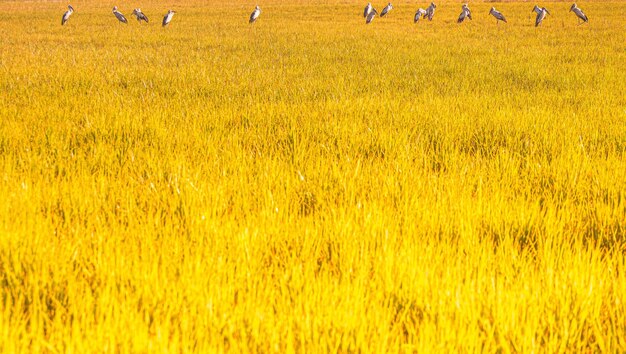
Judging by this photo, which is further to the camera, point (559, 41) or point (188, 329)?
point (559, 41)

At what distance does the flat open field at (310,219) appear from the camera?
6.66 feet

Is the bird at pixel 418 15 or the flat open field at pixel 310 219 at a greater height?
the bird at pixel 418 15

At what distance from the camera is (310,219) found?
3.08m

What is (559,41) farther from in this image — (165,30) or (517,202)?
(517,202)

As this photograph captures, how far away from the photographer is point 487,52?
1376cm

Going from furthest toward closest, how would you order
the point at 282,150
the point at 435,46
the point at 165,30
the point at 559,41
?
the point at 165,30
the point at 559,41
the point at 435,46
the point at 282,150

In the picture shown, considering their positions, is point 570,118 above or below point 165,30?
below

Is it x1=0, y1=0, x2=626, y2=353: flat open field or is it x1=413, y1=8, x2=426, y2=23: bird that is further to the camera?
x1=413, y1=8, x2=426, y2=23: bird

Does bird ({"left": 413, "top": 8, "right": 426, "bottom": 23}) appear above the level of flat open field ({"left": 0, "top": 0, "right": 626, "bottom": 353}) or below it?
above

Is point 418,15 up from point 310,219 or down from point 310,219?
up

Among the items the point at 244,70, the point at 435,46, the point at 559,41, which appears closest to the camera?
the point at 244,70

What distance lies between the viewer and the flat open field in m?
2.03

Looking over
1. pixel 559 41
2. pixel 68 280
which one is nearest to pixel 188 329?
pixel 68 280

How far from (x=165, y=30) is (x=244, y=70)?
38.8 feet
